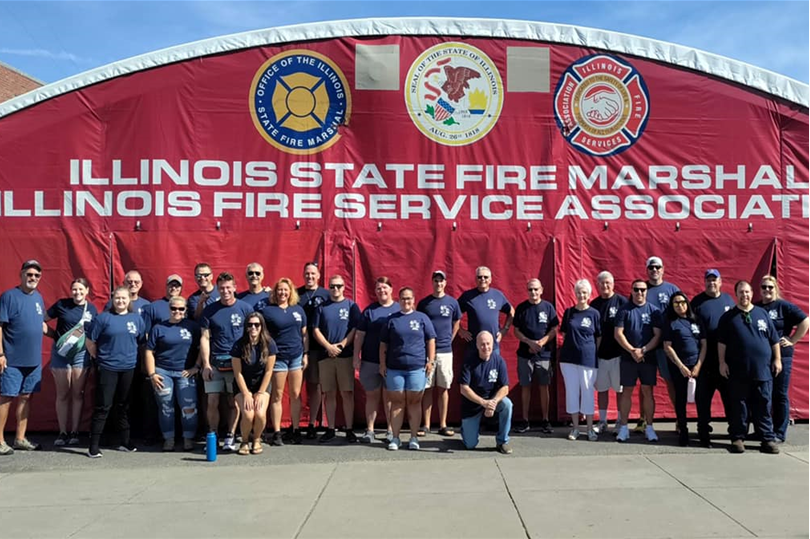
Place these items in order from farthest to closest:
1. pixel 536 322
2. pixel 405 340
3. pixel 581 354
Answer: pixel 536 322 < pixel 581 354 < pixel 405 340

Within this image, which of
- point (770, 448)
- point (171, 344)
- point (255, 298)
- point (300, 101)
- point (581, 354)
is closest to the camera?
point (770, 448)

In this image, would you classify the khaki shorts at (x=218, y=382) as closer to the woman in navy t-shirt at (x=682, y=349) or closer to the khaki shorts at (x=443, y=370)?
the khaki shorts at (x=443, y=370)

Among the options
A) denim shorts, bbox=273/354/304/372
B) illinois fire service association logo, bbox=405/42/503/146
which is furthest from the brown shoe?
denim shorts, bbox=273/354/304/372

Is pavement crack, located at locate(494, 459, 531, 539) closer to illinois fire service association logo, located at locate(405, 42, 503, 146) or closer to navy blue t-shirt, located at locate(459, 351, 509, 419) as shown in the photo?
navy blue t-shirt, located at locate(459, 351, 509, 419)

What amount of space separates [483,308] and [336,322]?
174cm

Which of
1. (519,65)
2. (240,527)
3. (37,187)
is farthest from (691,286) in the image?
(37,187)

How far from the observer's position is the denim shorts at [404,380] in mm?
7281

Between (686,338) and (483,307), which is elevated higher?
(483,307)

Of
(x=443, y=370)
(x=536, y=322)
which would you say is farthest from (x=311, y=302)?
(x=536, y=322)

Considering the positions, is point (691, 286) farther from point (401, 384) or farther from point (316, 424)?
point (316, 424)

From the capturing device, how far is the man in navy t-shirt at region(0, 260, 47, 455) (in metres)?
7.50

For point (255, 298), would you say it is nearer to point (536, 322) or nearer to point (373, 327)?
point (373, 327)

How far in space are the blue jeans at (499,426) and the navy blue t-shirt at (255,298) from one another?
2566 millimetres

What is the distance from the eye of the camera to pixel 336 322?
305 inches
